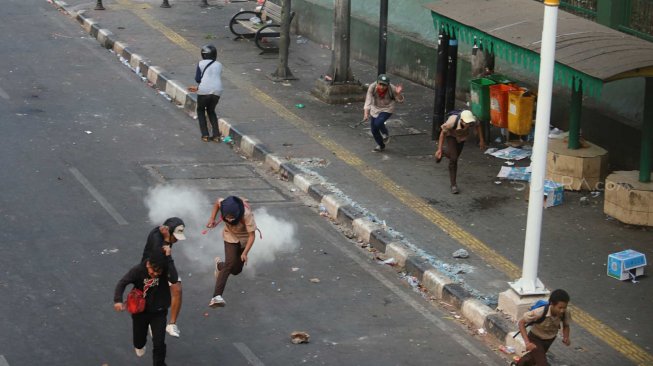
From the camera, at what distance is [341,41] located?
20609mm

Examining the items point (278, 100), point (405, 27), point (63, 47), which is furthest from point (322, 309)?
point (63, 47)

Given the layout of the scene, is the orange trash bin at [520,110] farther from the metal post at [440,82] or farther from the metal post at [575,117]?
the metal post at [575,117]

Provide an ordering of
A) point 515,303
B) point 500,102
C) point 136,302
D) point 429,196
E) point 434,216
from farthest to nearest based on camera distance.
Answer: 1. point 500,102
2. point 429,196
3. point 434,216
4. point 515,303
5. point 136,302

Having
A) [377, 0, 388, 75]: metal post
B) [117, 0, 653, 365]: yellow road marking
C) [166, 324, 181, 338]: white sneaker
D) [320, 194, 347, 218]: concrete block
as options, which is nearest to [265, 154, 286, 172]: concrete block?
[117, 0, 653, 365]: yellow road marking

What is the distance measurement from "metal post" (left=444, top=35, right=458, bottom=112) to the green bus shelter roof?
0.46 meters

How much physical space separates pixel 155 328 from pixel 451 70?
29.7ft

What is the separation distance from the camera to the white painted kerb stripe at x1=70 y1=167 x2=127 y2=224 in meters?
14.9

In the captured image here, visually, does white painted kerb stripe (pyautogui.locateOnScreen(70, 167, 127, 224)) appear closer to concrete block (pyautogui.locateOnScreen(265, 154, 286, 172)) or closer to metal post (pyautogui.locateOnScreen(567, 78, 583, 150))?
concrete block (pyautogui.locateOnScreen(265, 154, 286, 172))

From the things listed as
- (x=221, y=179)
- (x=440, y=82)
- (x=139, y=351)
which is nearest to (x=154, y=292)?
(x=139, y=351)

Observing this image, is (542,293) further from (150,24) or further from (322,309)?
(150,24)

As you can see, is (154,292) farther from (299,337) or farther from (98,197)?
(98,197)

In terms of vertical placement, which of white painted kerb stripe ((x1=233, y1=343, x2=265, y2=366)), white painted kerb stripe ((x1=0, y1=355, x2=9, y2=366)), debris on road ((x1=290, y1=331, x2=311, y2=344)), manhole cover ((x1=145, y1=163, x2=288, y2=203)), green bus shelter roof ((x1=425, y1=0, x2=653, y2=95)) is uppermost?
green bus shelter roof ((x1=425, y1=0, x2=653, y2=95))

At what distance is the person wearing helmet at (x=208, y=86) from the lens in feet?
60.2

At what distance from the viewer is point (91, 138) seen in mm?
18312
